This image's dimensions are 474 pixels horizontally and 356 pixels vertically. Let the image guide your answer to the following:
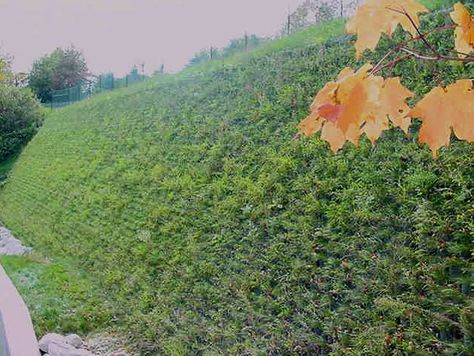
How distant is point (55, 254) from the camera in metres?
7.04

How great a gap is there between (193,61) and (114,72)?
481 cm

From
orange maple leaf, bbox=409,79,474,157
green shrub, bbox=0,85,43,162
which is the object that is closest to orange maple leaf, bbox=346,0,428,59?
orange maple leaf, bbox=409,79,474,157

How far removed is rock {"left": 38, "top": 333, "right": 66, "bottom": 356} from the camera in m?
3.95

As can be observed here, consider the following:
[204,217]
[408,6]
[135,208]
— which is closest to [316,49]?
[204,217]

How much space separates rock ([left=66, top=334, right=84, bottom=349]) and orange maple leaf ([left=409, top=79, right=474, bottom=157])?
4188 mm

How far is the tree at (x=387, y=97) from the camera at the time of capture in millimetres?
629

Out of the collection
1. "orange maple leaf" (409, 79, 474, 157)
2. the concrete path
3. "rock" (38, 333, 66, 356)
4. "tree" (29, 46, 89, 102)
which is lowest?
"rock" (38, 333, 66, 356)

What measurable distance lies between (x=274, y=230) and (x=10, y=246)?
6.58 meters

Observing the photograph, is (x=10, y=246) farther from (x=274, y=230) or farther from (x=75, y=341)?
(x=274, y=230)

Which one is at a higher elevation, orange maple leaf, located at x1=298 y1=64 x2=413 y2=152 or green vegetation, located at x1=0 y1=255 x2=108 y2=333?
orange maple leaf, located at x1=298 y1=64 x2=413 y2=152

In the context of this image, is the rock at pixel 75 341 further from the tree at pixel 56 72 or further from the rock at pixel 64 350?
the tree at pixel 56 72

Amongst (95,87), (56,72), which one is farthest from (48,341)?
(56,72)

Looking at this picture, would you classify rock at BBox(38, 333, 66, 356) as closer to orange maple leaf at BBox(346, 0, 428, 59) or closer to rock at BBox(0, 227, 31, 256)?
rock at BBox(0, 227, 31, 256)

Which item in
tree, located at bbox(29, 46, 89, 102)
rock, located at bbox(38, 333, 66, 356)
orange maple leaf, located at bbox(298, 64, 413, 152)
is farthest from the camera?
tree, located at bbox(29, 46, 89, 102)
